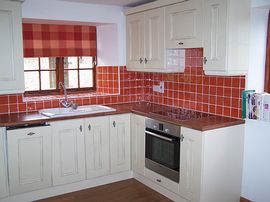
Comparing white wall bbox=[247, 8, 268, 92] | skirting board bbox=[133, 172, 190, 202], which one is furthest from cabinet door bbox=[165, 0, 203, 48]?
skirting board bbox=[133, 172, 190, 202]

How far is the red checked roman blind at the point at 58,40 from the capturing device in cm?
380

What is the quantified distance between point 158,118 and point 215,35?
3.37 feet

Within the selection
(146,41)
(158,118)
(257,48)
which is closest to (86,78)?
(146,41)

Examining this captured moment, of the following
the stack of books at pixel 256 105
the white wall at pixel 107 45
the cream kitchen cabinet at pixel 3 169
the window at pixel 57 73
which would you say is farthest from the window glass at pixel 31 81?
the stack of books at pixel 256 105

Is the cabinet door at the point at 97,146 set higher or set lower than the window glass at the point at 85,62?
lower

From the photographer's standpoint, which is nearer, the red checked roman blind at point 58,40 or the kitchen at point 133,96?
the kitchen at point 133,96

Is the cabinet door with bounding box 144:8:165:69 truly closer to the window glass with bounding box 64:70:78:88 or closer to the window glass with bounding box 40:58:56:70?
the window glass with bounding box 64:70:78:88

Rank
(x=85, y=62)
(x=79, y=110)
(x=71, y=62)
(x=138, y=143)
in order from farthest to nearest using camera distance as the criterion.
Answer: (x=85, y=62)
(x=71, y=62)
(x=79, y=110)
(x=138, y=143)

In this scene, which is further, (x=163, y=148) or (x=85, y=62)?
(x=85, y=62)

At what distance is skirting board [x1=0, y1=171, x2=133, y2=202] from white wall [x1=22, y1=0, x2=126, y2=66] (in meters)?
1.48

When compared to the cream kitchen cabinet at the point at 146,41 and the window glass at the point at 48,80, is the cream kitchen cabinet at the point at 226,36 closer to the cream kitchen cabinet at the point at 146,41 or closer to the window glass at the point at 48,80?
the cream kitchen cabinet at the point at 146,41

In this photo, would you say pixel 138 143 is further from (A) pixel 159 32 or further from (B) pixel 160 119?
(A) pixel 159 32

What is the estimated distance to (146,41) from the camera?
3.77 meters

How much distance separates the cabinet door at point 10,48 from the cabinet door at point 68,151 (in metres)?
0.60
